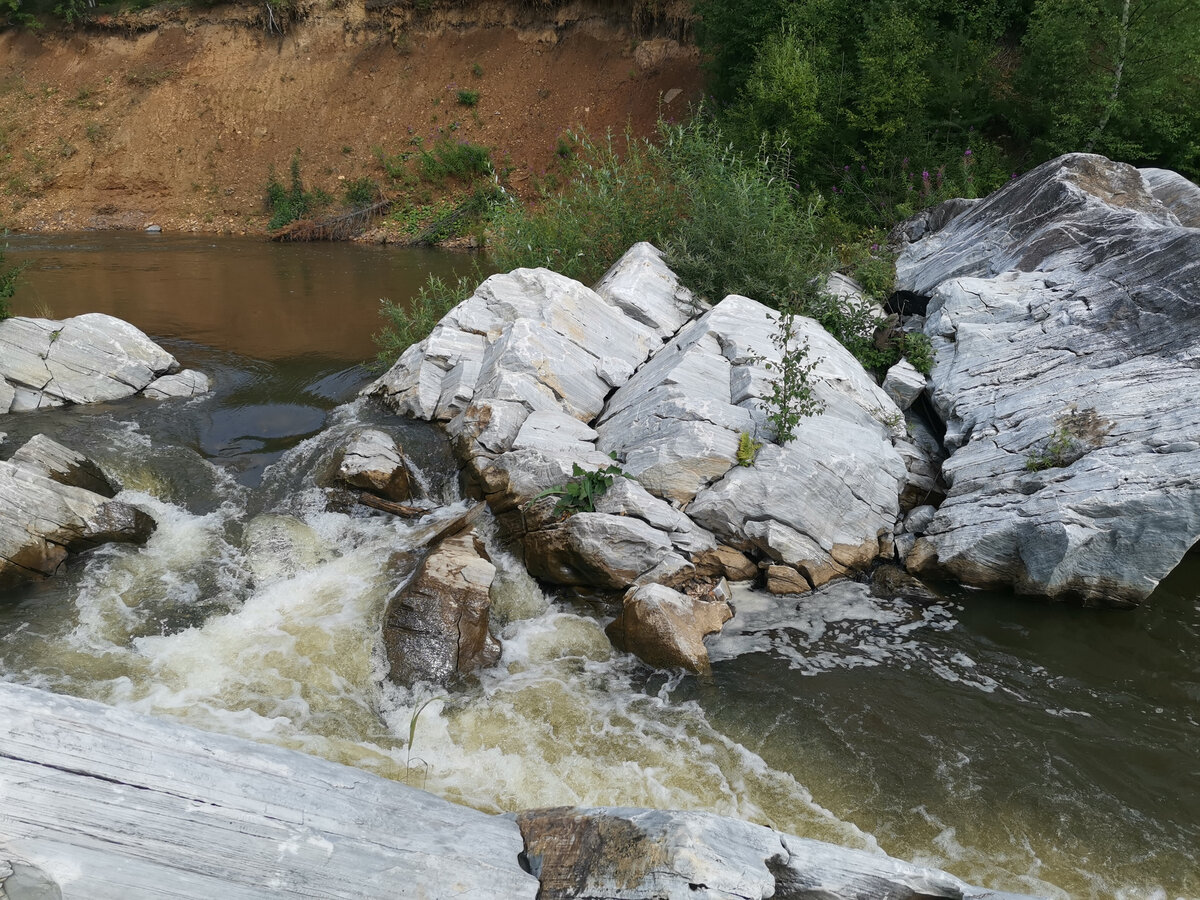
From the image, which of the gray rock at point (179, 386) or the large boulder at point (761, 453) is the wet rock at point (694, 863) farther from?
the gray rock at point (179, 386)

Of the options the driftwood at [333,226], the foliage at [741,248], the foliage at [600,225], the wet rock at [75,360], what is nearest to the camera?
the wet rock at [75,360]

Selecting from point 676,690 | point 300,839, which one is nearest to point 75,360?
point 676,690

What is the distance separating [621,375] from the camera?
8055mm

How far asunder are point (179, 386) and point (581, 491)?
233 inches

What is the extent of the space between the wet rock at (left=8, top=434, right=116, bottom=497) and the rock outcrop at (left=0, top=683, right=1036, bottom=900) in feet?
15.9

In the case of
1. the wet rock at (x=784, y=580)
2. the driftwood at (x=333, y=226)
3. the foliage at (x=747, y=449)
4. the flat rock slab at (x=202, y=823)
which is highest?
the flat rock slab at (x=202, y=823)

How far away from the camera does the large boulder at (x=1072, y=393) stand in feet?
19.6

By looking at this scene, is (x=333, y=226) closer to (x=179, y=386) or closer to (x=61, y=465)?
(x=179, y=386)

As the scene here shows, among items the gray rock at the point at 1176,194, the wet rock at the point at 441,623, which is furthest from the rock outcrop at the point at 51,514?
the gray rock at the point at 1176,194

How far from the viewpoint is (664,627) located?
555 centimetres

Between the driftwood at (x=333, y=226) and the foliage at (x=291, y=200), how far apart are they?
682 mm

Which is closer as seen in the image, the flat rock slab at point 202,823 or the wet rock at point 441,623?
the flat rock slab at point 202,823

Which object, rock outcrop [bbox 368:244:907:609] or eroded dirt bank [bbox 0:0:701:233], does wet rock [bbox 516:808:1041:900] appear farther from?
eroded dirt bank [bbox 0:0:701:233]

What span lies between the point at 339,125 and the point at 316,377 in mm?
18812
